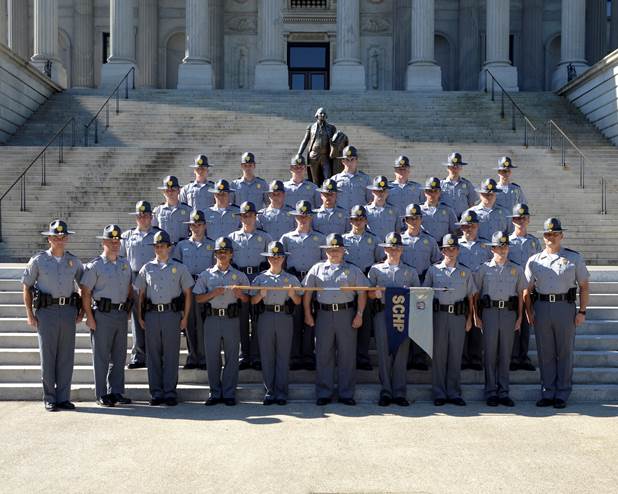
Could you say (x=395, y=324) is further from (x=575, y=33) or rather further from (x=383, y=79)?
(x=383, y=79)

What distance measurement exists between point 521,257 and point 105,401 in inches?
214

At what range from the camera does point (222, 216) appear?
11039 mm

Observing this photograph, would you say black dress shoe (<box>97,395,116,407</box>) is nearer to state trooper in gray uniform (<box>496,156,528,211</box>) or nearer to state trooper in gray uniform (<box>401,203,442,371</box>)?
state trooper in gray uniform (<box>401,203,442,371</box>)

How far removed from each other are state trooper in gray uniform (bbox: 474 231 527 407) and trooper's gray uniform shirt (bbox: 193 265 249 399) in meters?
2.92

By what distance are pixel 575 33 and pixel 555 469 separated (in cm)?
2941

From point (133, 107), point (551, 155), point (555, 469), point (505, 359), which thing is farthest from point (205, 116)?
point (555, 469)

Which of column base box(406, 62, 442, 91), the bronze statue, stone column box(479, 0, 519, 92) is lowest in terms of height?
the bronze statue

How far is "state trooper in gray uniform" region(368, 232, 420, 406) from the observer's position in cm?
957

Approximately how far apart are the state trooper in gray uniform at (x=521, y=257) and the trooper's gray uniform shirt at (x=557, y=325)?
688 mm

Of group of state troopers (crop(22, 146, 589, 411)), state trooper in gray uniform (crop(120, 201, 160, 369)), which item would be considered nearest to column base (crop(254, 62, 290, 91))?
state trooper in gray uniform (crop(120, 201, 160, 369))

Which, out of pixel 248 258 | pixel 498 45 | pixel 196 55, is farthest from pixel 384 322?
pixel 498 45

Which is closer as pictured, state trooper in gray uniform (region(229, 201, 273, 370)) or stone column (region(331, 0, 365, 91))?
state trooper in gray uniform (region(229, 201, 273, 370))

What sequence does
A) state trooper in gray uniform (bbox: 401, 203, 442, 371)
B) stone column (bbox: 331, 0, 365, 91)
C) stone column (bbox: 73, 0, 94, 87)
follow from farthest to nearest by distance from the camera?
stone column (bbox: 73, 0, 94, 87) → stone column (bbox: 331, 0, 365, 91) → state trooper in gray uniform (bbox: 401, 203, 442, 371)

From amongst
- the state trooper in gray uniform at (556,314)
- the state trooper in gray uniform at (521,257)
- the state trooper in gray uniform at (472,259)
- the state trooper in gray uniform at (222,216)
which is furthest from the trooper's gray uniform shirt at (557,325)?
the state trooper in gray uniform at (222,216)
